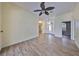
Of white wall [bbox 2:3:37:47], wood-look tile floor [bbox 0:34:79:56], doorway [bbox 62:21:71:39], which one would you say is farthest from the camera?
doorway [bbox 62:21:71:39]

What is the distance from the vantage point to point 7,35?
18.3 feet

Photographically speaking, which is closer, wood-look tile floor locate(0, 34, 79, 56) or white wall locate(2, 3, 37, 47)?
wood-look tile floor locate(0, 34, 79, 56)

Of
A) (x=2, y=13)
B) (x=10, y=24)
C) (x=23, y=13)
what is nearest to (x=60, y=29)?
(x=23, y=13)

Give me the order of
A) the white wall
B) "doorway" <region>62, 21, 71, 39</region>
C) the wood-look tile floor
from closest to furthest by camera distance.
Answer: the wood-look tile floor, the white wall, "doorway" <region>62, 21, 71, 39</region>

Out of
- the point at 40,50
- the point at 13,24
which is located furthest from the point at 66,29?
the point at 40,50

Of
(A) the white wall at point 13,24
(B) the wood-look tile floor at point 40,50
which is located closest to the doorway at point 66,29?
(B) the wood-look tile floor at point 40,50

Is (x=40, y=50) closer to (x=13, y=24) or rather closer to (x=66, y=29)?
(x=13, y=24)

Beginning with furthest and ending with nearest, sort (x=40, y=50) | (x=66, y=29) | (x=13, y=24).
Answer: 1. (x=66, y=29)
2. (x=13, y=24)
3. (x=40, y=50)

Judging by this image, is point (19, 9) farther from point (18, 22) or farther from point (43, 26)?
point (43, 26)

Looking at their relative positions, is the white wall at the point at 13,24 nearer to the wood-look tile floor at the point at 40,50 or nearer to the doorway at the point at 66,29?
the wood-look tile floor at the point at 40,50

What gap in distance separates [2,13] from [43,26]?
11166 millimetres

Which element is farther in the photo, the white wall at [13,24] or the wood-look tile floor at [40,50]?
the white wall at [13,24]

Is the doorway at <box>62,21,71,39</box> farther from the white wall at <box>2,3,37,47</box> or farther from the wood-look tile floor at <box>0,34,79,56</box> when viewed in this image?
the white wall at <box>2,3,37,47</box>

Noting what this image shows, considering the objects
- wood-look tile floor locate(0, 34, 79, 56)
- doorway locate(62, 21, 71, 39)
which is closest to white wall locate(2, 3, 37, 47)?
wood-look tile floor locate(0, 34, 79, 56)
